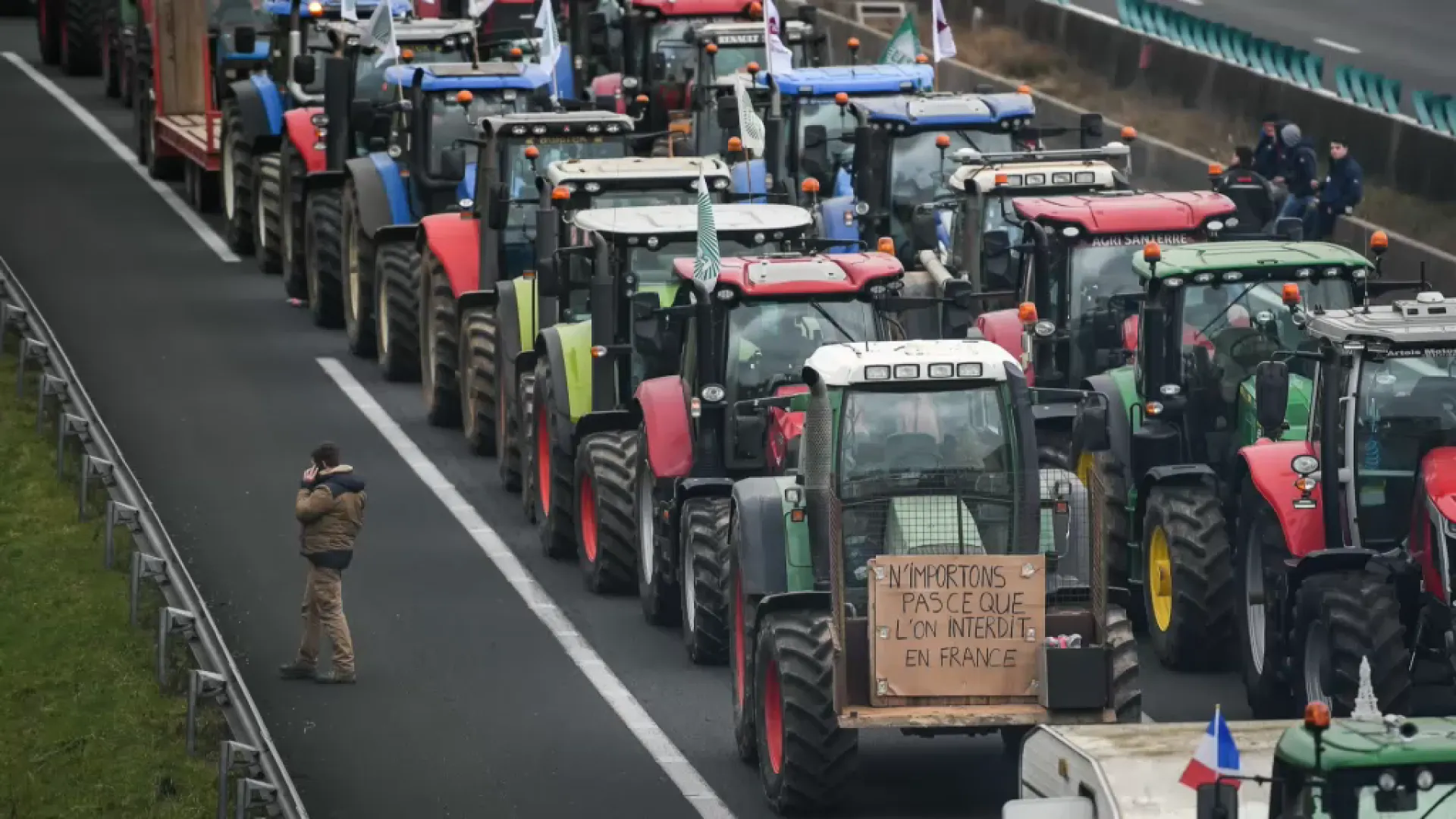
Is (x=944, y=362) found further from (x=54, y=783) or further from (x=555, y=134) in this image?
(x=555, y=134)

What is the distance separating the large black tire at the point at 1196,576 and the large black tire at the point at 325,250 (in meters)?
13.0

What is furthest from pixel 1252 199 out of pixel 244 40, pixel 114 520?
pixel 244 40

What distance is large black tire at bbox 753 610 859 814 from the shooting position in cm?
1562

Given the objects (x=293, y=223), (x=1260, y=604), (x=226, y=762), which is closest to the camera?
(x=226, y=762)

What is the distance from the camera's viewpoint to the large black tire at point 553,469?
21.8 metres

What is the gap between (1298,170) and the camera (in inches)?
1106

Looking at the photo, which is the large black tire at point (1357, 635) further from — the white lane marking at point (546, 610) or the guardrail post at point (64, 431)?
the guardrail post at point (64, 431)

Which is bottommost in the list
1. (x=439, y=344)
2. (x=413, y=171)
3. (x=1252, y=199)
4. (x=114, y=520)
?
(x=114, y=520)

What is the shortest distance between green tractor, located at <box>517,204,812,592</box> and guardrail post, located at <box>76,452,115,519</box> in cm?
306

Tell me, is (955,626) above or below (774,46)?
below

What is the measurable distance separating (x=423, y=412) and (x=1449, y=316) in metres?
12.5

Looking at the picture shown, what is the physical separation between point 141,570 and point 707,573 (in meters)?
3.59

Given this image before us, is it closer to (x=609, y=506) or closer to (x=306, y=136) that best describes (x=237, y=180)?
(x=306, y=136)

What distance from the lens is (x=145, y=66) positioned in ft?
129
